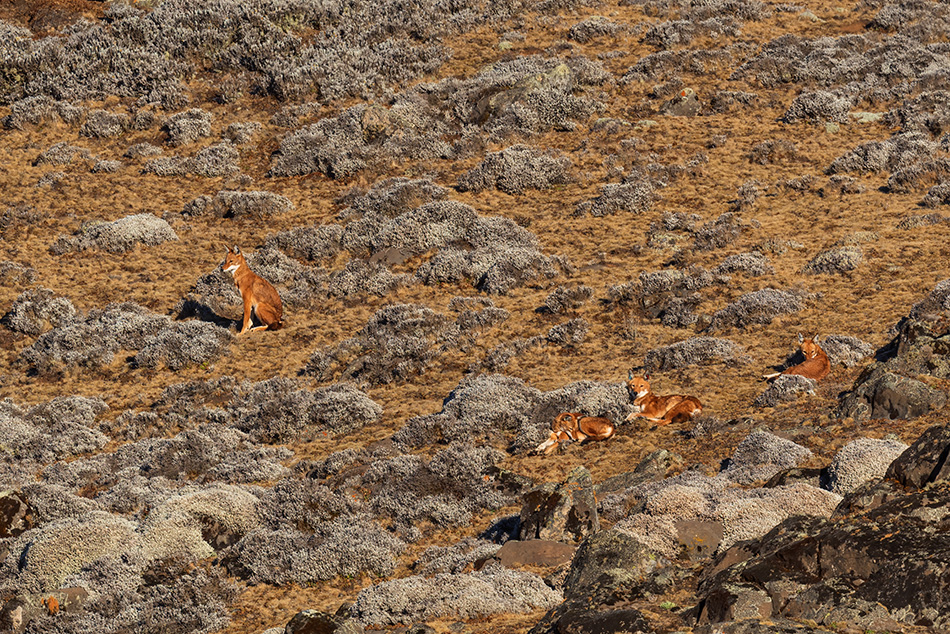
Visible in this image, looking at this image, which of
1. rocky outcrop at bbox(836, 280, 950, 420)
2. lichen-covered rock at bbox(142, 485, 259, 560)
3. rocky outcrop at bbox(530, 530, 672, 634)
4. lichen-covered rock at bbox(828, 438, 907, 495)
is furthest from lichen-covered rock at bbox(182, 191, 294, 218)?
lichen-covered rock at bbox(828, 438, 907, 495)

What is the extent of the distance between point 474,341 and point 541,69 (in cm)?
1373

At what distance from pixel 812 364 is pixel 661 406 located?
8.01 feet

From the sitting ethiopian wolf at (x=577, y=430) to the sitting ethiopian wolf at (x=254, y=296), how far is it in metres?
7.97

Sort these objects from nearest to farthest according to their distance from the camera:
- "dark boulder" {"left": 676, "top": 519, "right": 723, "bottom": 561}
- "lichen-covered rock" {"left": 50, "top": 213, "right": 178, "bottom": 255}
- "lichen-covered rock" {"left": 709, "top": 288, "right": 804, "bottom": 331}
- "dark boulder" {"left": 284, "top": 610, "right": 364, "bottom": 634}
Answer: "dark boulder" {"left": 284, "top": 610, "right": 364, "bottom": 634}
"dark boulder" {"left": 676, "top": 519, "right": 723, "bottom": 561}
"lichen-covered rock" {"left": 709, "top": 288, "right": 804, "bottom": 331}
"lichen-covered rock" {"left": 50, "top": 213, "right": 178, "bottom": 255}

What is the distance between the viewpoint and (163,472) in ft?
47.9

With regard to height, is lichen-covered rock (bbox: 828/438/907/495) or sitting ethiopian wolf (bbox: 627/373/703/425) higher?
lichen-covered rock (bbox: 828/438/907/495)

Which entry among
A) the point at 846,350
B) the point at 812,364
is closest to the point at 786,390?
the point at 812,364

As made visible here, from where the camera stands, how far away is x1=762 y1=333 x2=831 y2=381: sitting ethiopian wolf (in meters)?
13.8

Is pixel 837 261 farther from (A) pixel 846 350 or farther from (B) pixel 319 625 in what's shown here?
(B) pixel 319 625

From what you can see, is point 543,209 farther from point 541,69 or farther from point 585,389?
point 585,389

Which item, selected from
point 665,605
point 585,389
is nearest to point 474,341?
point 585,389

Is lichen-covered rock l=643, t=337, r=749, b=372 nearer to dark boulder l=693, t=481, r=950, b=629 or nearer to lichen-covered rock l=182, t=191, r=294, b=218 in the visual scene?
dark boulder l=693, t=481, r=950, b=629

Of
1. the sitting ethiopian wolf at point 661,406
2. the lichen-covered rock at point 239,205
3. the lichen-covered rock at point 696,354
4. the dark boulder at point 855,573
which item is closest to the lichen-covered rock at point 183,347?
the lichen-covered rock at point 239,205

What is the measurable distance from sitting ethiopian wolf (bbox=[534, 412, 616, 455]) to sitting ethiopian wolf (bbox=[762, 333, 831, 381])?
2.74 m
